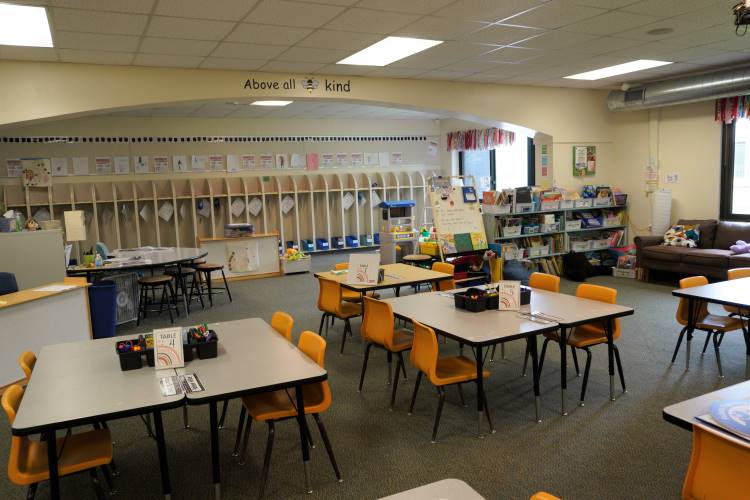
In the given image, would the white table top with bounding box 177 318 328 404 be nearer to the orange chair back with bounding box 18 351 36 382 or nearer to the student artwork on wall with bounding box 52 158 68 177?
the orange chair back with bounding box 18 351 36 382

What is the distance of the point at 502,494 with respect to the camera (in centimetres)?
289

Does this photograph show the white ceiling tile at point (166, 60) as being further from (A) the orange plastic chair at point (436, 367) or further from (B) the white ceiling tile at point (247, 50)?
(A) the orange plastic chair at point (436, 367)

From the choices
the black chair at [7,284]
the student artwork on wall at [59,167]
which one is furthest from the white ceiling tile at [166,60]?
the student artwork on wall at [59,167]

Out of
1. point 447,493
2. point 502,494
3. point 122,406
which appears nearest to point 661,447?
point 502,494

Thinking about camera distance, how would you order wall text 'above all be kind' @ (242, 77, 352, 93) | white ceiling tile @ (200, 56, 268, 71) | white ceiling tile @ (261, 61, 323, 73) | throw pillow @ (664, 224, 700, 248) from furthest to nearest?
throw pillow @ (664, 224, 700, 248), wall text 'above all be kind' @ (242, 77, 352, 93), white ceiling tile @ (261, 61, 323, 73), white ceiling tile @ (200, 56, 268, 71)

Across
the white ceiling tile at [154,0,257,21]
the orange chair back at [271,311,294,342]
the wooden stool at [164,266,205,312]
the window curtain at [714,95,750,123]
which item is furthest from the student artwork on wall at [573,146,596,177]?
the orange chair back at [271,311,294,342]

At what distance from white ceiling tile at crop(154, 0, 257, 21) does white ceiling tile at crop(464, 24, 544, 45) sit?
2233mm

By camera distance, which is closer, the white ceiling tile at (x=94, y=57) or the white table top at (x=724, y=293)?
the white table top at (x=724, y=293)

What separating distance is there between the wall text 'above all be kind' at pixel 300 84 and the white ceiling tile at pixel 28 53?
6.67ft

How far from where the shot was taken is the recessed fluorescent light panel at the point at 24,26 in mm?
4117

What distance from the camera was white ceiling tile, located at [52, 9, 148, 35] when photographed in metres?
4.25

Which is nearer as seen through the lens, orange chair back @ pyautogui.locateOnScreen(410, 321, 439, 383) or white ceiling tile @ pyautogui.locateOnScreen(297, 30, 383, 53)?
orange chair back @ pyautogui.locateOnScreen(410, 321, 439, 383)

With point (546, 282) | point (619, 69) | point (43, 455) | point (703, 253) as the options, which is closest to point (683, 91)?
point (619, 69)

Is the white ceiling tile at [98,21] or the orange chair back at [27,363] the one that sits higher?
the white ceiling tile at [98,21]
